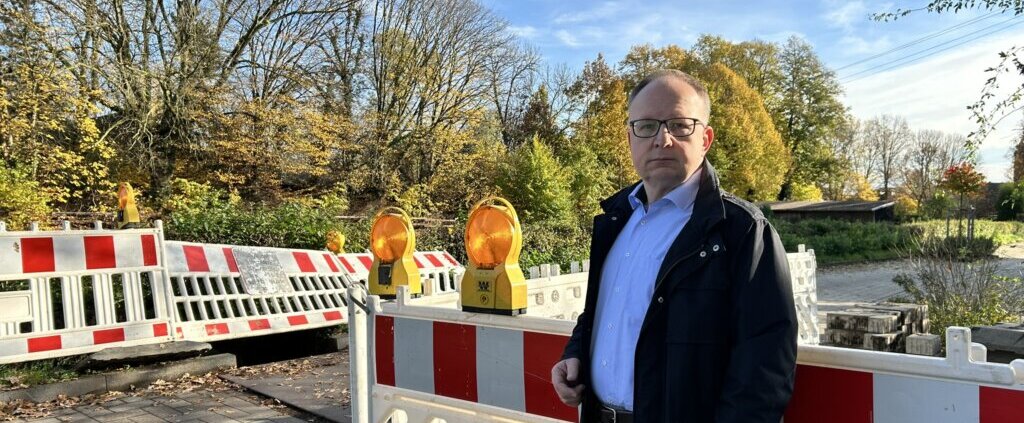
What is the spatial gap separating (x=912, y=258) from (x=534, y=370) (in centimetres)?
762

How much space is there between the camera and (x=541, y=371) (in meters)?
2.54

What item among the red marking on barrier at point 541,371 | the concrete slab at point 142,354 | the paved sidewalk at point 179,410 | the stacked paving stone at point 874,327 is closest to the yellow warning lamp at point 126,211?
the concrete slab at point 142,354

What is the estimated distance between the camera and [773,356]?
1.50 meters

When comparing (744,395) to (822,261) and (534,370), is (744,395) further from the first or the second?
(822,261)

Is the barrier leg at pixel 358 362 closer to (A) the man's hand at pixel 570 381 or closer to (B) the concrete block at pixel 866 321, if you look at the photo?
(A) the man's hand at pixel 570 381

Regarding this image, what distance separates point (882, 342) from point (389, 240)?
4.13 m

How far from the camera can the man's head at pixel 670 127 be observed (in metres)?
1.81

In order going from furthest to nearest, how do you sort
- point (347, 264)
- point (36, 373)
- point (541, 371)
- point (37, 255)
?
point (347, 264) < point (37, 255) < point (36, 373) < point (541, 371)

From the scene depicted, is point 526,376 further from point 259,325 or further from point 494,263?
point 259,325

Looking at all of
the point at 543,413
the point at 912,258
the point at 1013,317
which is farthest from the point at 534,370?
the point at 912,258

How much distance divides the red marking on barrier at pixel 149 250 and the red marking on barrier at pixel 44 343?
0.97 meters

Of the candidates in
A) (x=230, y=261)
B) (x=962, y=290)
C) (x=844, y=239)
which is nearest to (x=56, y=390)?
(x=230, y=261)

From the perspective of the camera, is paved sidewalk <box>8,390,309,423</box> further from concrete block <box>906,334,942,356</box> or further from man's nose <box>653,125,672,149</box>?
concrete block <box>906,334,942,356</box>

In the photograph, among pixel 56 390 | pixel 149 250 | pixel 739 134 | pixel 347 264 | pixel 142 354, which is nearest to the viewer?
pixel 56 390
